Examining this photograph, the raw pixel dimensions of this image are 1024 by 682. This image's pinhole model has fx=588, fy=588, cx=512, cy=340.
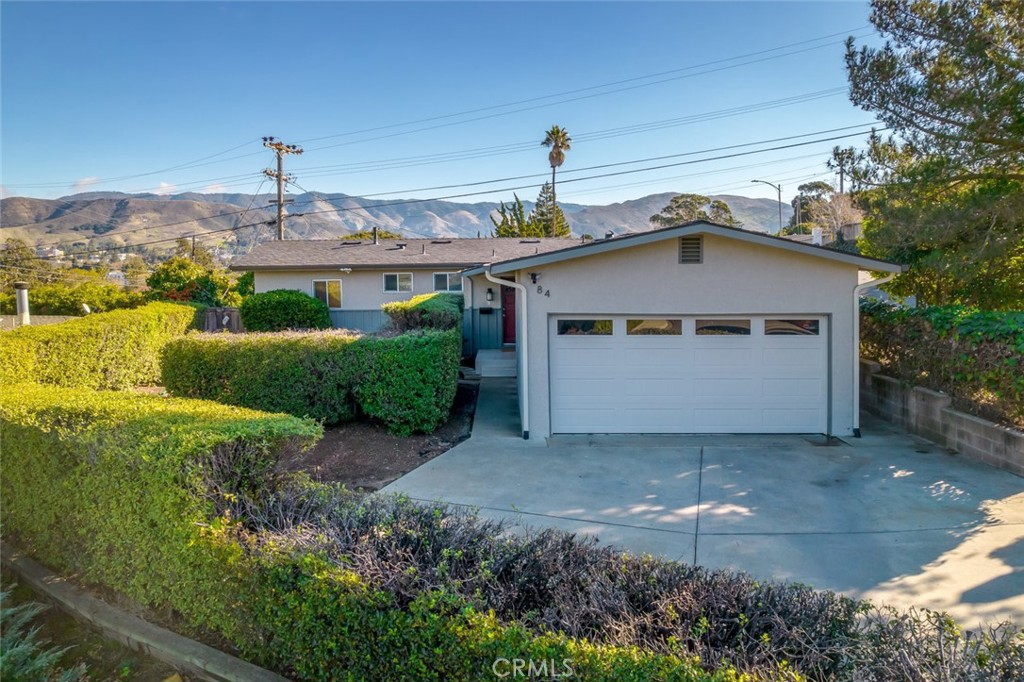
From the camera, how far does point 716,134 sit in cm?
2223

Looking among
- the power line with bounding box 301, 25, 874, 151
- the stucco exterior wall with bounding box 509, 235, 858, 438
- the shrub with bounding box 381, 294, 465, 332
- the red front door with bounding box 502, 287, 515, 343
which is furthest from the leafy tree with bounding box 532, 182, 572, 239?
the stucco exterior wall with bounding box 509, 235, 858, 438

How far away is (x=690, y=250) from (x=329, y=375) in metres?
5.82

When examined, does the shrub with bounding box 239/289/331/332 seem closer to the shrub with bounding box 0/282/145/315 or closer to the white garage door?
the white garage door

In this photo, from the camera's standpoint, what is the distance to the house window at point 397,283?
69.3 ft

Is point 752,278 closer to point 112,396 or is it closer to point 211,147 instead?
point 112,396

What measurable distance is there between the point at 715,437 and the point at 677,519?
3.64 m

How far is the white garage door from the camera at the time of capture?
30.3 ft

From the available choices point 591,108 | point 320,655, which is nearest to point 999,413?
point 320,655

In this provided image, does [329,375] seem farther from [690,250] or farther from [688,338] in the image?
[690,250]

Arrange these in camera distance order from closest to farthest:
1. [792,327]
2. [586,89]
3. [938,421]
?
[938,421]
[792,327]
[586,89]

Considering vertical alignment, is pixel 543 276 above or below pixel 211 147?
below

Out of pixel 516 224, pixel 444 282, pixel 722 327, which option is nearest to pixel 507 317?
pixel 444 282

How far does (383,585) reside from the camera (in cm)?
275

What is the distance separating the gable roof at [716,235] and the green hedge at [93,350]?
7961 millimetres
